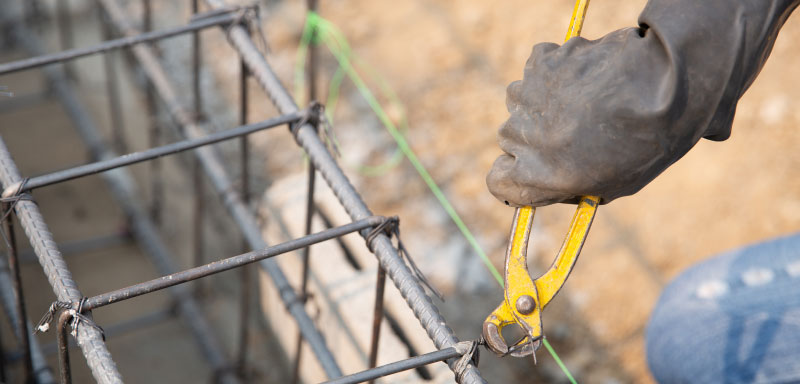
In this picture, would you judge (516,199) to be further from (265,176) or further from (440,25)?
(440,25)

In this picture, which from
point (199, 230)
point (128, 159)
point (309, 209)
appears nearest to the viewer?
point (128, 159)

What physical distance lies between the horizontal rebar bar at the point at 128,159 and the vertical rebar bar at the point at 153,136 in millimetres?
1405

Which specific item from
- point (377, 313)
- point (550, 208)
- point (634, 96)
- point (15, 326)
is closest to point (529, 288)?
point (634, 96)

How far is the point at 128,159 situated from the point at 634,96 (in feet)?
4.59

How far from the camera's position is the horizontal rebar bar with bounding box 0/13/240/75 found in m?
2.71

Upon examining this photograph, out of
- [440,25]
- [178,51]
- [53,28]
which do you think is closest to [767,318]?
[440,25]

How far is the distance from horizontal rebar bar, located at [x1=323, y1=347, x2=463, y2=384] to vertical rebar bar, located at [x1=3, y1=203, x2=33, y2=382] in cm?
108

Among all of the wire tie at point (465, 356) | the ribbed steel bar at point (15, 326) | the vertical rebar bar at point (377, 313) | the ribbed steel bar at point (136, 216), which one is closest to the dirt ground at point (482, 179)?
the ribbed steel bar at point (136, 216)

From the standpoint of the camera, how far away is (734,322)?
315 centimetres

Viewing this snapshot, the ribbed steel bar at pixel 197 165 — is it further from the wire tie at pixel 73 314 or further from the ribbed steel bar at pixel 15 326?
the wire tie at pixel 73 314

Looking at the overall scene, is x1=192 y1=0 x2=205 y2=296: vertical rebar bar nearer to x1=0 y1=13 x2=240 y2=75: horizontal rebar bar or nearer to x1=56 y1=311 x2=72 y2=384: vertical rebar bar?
x1=0 y1=13 x2=240 y2=75: horizontal rebar bar

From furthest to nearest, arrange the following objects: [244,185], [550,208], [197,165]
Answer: [550,208] → [197,165] → [244,185]

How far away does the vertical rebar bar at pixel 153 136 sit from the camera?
378cm

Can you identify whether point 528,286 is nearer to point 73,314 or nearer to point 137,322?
point 73,314
